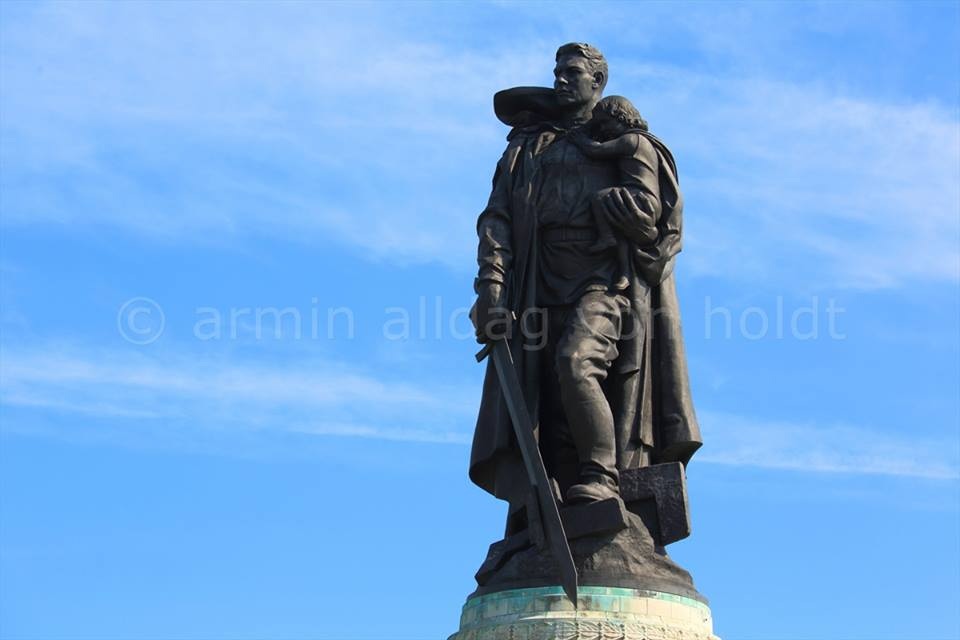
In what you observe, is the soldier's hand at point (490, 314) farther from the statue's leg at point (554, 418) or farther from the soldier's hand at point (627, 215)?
the soldier's hand at point (627, 215)

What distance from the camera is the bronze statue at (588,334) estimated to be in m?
15.0

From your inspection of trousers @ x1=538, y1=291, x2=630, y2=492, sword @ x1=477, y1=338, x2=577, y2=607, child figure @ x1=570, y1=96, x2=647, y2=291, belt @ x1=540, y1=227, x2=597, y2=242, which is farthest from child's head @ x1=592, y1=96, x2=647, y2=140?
sword @ x1=477, y1=338, x2=577, y2=607

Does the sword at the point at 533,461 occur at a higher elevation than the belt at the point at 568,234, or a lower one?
lower

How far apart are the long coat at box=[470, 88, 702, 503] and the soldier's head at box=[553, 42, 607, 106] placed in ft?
2.87

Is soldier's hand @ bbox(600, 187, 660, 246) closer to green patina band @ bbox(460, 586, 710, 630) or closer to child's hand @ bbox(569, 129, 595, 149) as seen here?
child's hand @ bbox(569, 129, 595, 149)

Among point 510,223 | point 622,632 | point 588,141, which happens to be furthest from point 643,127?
point 622,632

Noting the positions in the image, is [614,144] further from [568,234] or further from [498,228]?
[498,228]

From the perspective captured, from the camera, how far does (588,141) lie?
1608 cm

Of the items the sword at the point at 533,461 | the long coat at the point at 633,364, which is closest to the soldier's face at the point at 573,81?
the long coat at the point at 633,364

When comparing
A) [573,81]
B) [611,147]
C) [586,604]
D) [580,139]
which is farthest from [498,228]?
[586,604]

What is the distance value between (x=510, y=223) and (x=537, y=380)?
160 centimetres

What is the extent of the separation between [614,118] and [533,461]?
3505 mm

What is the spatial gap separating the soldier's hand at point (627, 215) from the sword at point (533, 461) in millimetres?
1557

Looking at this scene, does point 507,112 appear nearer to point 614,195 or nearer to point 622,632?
point 614,195
